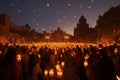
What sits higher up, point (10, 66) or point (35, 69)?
point (10, 66)

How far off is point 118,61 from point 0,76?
4858mm

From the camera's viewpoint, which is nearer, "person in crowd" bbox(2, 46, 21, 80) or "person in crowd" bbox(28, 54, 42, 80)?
"person in crowd" bbox(2, 46, 21, 80)

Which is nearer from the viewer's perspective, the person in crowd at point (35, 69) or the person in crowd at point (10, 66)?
the person in crowd at point (10, 66)

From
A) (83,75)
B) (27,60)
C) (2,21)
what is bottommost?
(83,75)

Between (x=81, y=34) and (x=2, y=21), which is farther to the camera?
(x=81, y=34)

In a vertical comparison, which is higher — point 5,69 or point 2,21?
point 2,21

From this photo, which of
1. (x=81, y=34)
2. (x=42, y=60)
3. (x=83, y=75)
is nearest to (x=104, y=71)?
(x=83, y=75)

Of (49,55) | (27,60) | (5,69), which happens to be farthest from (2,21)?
(5,69)

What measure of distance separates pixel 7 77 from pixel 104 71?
321cm

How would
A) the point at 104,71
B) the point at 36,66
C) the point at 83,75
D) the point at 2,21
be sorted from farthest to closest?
the point at 2,21 < the point at 83,75 < the point at 36,66 < the point at 104,71

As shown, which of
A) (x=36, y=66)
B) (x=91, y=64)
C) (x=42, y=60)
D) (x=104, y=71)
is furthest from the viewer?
(x=42, y=60)

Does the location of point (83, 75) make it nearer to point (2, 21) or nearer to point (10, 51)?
point (10, 51)

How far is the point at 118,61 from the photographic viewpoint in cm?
1187

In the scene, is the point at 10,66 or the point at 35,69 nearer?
the point at 10,66
